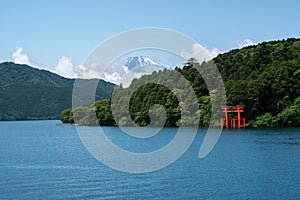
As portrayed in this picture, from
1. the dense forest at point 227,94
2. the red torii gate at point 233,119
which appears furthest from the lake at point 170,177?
the dense forest at point 227,94

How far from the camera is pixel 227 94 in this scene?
283ft

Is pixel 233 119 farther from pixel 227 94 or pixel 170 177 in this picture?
pixel 170 177

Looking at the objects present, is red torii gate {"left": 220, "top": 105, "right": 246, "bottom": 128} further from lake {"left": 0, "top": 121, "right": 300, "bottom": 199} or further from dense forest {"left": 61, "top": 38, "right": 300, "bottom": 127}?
lake {"left": 0, "top": 121, "right": 300, "bottom": 199}

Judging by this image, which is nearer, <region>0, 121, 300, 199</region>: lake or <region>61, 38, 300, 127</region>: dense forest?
<region>0, 121, 300, 199</region>: lake

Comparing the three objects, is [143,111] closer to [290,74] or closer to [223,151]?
[290,74]

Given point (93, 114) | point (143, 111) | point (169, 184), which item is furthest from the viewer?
point (93, 114)

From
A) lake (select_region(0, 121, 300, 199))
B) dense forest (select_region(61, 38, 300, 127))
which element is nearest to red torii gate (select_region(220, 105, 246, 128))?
dense forest (select_region(61, 38, 300, 127))

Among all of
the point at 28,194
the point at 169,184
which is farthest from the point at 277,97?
the point at 28,194

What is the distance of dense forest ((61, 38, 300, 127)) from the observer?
274 ft

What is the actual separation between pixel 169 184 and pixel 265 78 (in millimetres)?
59293

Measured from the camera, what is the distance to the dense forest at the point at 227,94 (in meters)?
83.5

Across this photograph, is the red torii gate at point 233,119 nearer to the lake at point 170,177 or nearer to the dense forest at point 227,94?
the dense forest at point 227,94

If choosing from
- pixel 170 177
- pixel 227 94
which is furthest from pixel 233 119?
pixel 170 177

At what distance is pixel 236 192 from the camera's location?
2709 centimetres
